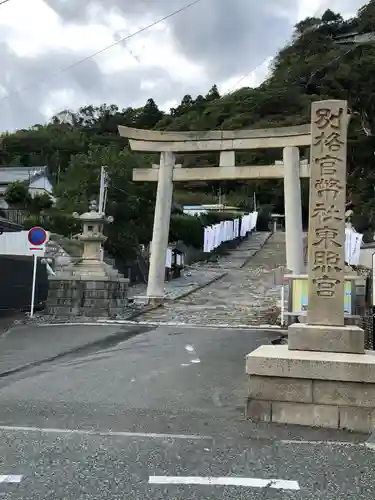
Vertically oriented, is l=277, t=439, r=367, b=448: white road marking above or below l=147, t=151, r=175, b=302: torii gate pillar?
below

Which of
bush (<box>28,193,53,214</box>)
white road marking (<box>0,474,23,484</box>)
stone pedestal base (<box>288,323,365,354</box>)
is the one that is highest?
Answer: bush (<box>28,193,53,214</box>)

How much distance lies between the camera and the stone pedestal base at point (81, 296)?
17391mm

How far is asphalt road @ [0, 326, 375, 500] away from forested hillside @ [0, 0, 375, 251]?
19.9 meters

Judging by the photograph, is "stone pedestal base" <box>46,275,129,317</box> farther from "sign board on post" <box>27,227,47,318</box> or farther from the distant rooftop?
the distant rooftop

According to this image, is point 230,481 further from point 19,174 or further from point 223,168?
point 19,174

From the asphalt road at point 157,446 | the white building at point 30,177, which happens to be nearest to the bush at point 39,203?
the white building at point 30,177

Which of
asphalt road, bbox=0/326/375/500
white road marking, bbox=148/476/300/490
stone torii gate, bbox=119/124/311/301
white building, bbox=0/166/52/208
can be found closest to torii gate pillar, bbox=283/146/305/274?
stone torii gate, bbox=119/124/311/301

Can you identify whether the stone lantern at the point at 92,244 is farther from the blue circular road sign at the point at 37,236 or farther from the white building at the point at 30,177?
the white building at the point at 30,177

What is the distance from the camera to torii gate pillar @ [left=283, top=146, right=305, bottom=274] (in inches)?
785

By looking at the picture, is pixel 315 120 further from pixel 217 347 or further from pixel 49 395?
pixel 217 347

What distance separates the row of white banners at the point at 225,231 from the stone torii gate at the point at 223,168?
1743 cm

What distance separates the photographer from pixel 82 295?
17562mm

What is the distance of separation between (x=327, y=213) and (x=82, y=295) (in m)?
12.3

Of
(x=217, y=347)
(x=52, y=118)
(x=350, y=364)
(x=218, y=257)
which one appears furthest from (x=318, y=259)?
(x=52, y=118)
